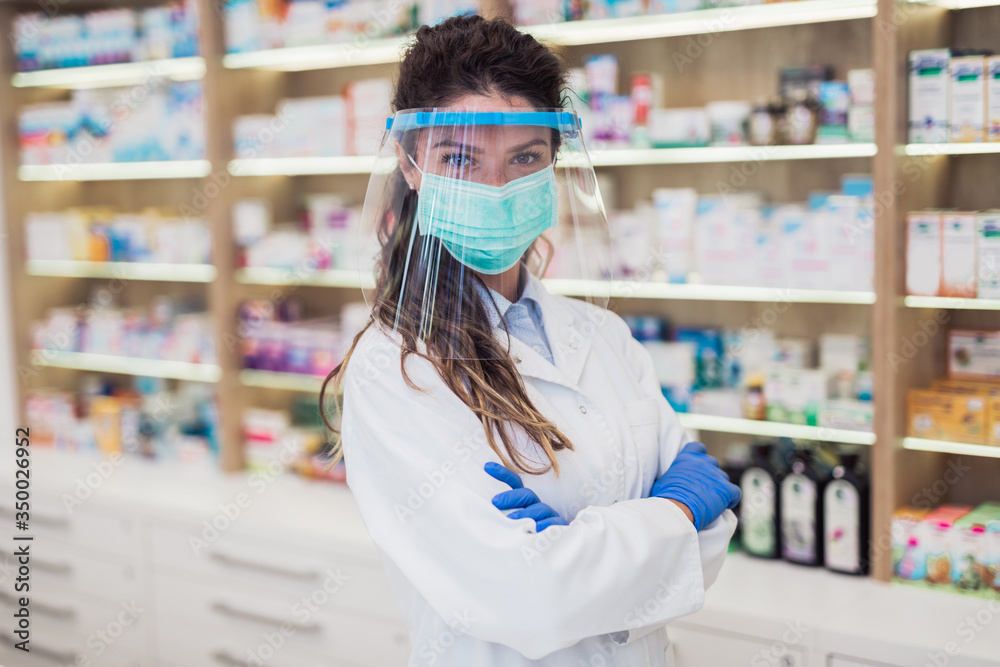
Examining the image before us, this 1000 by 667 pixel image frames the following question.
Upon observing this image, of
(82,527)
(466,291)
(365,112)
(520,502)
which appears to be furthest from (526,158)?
(82,527)

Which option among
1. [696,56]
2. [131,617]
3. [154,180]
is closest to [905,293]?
[696,56]

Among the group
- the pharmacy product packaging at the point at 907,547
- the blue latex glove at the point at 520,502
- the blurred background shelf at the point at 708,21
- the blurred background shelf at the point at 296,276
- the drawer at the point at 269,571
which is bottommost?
the drawer at the point at 269,571

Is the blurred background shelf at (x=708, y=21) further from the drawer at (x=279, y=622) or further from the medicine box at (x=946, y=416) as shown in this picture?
the drawer at (x=279, y=622)

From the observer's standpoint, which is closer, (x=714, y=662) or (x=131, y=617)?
(x=714, y=662)

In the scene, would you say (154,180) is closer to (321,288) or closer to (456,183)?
(321,288)

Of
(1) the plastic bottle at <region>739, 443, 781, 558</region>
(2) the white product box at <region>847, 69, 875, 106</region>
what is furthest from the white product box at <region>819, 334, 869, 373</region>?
(2) the white product box at <region>847, 69, 875, 106</region>

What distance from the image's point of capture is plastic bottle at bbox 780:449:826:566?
261cm

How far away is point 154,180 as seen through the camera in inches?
170

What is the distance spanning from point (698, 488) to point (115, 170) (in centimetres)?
320

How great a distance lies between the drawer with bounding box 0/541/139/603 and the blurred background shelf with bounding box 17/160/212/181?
156 cm

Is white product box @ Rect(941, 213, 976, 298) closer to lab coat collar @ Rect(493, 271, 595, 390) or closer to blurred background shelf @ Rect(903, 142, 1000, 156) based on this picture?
blurred background shelf @ Rect(903, 142, 1000, 156)

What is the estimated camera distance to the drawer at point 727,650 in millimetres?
2281

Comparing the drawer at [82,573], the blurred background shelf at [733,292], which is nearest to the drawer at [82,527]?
the drawer at [82,573]

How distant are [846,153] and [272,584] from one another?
2320 mm
